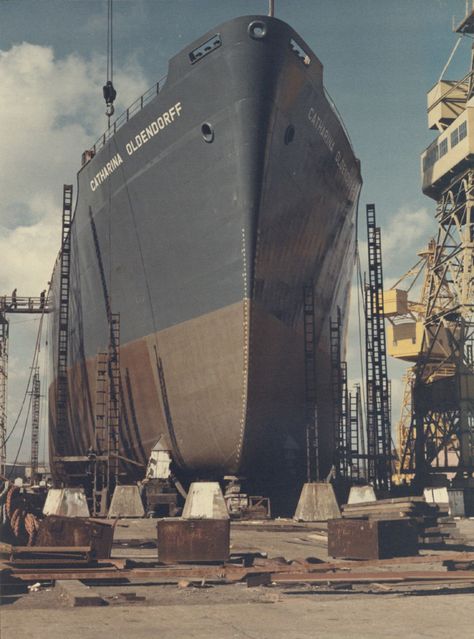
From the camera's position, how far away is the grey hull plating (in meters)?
22.8

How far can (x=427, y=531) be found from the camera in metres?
16.9

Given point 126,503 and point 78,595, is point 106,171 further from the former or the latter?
point 78,595

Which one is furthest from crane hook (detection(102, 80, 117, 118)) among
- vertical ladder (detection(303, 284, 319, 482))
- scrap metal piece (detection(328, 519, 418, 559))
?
scrap metal piece (detection(328, 519, 418, 559))

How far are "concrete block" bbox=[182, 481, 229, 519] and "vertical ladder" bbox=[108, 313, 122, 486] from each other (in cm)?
939

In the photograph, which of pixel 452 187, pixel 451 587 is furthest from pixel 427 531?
pixel 452 187

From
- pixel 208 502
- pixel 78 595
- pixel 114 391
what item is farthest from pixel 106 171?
pixel 78 595

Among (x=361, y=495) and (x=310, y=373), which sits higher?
(x=310, y=373)

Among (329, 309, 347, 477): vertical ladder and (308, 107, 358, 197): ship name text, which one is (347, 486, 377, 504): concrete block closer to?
(329, 309, 347, 477): vertical ladder

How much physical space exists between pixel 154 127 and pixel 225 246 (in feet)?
18.1

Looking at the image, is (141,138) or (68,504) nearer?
(68,504)

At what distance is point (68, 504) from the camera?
22125 mm

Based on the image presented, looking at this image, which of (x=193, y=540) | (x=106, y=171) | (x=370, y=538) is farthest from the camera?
(x=106, y=171)

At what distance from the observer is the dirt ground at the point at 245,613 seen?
7.13 metres

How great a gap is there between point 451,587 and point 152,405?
55.8ft
